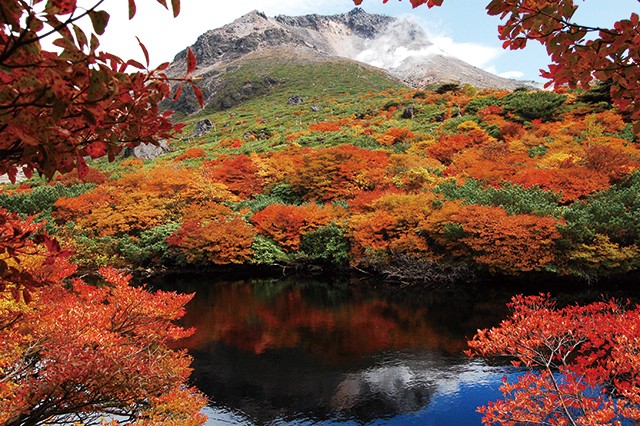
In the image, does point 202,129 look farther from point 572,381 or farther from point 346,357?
point 572,381

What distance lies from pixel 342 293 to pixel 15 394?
483 inches

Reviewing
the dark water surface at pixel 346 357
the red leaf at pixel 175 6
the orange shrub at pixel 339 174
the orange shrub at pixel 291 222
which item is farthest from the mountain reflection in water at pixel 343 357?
the orange shrub at pixel 339 174

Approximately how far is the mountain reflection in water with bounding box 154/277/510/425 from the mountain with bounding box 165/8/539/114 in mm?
70839

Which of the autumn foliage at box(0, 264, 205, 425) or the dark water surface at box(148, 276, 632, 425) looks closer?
the autumn foliage at box(0, 264, 205, 425)

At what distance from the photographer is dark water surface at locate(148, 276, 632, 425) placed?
24.7ft

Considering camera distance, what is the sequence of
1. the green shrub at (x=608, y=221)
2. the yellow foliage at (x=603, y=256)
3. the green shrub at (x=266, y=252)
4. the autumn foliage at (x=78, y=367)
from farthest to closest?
the green shrub at (x=266, y=252)
the green shrub at (x=608, y=221)
the yellow foliage at (x=603, y=256)
the autumn foliage at (x=78, y=367)

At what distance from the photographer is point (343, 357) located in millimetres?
9664

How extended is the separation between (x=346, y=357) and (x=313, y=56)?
108 m

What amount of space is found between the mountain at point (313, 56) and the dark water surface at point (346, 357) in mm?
70855

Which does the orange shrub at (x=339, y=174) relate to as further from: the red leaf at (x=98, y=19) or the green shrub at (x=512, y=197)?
the red leaf at (x=98, y=19)

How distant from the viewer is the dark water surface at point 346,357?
7543 mm

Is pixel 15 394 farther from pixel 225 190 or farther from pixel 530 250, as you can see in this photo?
pixel 225 190

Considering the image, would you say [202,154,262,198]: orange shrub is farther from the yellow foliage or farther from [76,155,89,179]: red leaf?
[76,155,89,179]: red leaf

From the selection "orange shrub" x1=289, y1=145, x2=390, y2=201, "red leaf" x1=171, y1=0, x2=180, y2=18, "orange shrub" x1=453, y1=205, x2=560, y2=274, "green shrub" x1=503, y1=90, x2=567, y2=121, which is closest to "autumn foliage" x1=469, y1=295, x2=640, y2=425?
"red leaf" x1=171, y1=0, x2=180, y2=18
